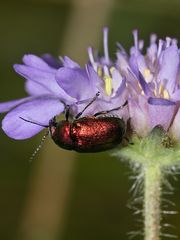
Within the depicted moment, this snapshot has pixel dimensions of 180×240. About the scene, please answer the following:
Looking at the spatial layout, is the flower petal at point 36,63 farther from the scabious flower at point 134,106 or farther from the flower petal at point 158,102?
the flower petal at point 158,102

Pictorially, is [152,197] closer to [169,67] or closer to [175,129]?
[175,129]

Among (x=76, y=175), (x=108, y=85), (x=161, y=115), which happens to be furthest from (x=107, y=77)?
(x=76, y=175)

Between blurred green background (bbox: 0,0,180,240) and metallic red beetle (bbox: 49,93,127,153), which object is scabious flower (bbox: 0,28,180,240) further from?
blurred green background (bbox: 0,0,180,240)

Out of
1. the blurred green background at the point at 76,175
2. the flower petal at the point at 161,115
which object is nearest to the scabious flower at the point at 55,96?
the flower petal at the point at 161,115

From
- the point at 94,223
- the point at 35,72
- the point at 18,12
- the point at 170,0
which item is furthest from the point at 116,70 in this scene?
the point at 18,12

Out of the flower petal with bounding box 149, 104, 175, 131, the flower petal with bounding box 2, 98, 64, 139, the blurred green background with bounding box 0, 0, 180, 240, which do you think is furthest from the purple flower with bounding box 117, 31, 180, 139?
the blurred green background with bounding box 0, 0, 180, 240

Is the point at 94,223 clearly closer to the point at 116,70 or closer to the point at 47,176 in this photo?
the point at 47,176
